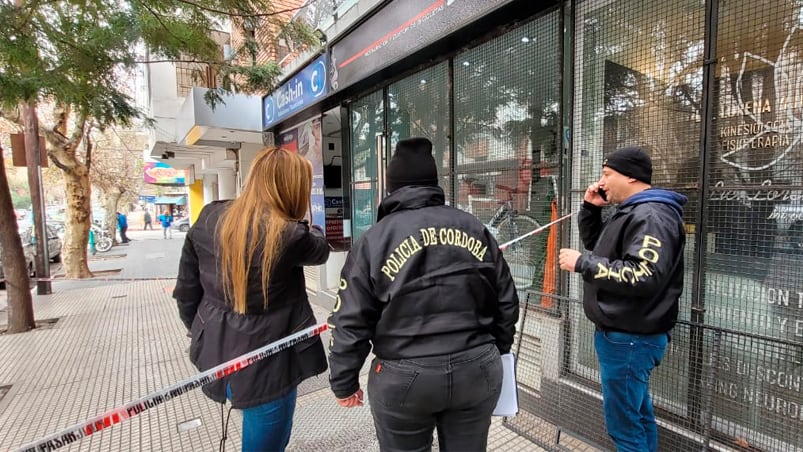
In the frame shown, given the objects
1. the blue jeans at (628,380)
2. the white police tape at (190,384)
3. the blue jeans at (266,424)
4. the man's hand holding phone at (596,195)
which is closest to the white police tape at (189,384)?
the white police tape at (190,384)

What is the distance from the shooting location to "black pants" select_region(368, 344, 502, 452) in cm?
152

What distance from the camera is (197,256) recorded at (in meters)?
1.99

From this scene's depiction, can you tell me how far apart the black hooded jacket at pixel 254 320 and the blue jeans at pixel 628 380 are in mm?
1479

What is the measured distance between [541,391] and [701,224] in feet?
5.41

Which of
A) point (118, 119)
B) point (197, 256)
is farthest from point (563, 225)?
point (118, 119)

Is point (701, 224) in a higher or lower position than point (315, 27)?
lower

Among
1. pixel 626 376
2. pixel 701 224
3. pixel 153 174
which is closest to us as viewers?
pixel 626 376

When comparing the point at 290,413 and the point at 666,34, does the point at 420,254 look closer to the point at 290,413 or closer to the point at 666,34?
the point at 290,413

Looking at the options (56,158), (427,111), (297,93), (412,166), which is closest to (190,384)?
(412,166)

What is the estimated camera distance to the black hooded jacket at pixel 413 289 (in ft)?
5.10

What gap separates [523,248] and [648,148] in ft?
4.25

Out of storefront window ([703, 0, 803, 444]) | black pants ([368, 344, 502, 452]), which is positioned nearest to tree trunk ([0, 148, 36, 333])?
black pants ([368, 344, 502, 452])

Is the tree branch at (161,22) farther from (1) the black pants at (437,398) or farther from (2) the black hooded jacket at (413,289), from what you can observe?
(1) the black pants at (437,398)

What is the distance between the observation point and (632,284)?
1850mm
